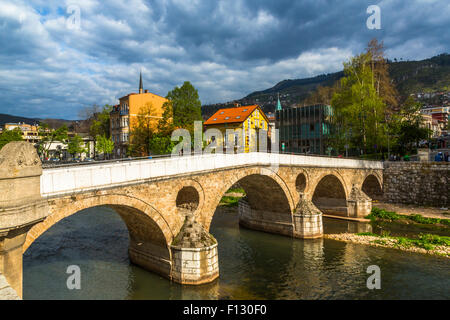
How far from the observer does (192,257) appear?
1372 centimetres

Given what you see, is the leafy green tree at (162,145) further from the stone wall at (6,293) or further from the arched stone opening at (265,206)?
the stone wall at (6,293)

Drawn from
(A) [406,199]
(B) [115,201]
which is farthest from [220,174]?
(A) [406,199]

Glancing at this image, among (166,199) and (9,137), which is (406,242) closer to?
(166,199)

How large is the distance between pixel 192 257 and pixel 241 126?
3448cm

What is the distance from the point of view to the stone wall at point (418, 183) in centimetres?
3070

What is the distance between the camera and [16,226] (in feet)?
21.3

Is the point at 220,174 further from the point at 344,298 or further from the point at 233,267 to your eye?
the point at 344,298

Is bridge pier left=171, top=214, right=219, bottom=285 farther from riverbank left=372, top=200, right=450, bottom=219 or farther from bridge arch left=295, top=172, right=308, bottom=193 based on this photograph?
riverbank left=372, top=200, right=450, bottom=219

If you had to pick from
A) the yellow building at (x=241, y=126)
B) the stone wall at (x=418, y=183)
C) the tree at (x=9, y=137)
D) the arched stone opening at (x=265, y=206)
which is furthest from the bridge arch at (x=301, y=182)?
the tree at (x=9, y=137)

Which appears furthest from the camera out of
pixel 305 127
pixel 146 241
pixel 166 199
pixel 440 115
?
pixel 440 115

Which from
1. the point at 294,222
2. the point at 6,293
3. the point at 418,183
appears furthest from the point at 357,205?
the point at 6,293

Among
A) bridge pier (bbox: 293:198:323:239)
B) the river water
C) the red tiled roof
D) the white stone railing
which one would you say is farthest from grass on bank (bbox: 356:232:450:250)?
the red tiled roof

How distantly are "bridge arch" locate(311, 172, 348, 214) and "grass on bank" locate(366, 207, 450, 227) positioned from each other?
268cm
